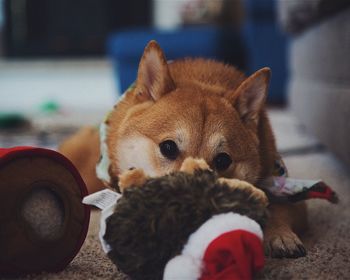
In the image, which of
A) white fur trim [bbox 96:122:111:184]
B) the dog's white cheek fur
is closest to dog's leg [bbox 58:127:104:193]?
white fur trim [bbox 96:122:111:184]

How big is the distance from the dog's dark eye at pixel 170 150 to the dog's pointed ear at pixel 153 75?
17 cm

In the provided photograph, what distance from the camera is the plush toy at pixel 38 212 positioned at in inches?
32.7

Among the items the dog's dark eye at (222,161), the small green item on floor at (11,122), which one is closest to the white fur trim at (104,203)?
the dog's dark eye at (222,161)

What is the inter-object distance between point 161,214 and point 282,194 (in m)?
0.49

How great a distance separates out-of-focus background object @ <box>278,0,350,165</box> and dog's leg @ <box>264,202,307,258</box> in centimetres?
36

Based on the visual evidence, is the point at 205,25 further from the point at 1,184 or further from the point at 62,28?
the point at 1,184

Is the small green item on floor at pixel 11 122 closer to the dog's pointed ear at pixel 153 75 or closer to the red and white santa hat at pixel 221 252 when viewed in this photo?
Result: the dog's pointed ear at pixel 153 75

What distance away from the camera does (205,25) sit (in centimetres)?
539

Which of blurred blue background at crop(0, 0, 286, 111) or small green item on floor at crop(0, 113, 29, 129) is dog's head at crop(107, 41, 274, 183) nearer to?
small green item on floor at crop(0, 113, 29, 129)

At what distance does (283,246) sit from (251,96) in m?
0.37

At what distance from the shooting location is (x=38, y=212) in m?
0.86

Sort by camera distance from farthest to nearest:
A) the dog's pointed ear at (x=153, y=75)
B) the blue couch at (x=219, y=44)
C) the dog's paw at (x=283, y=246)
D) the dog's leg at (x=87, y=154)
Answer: the blue couch at (x=219, y=44) < the dog's leg at (x=87, y=154) < the dog's pointed ear at (x=153, y=75) < the dog's paw at (x=283, y=246)

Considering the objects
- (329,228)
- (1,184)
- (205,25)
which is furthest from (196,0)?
(1,184)

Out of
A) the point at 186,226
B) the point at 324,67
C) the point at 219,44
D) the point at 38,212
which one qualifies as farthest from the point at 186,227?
the point at 219,44
